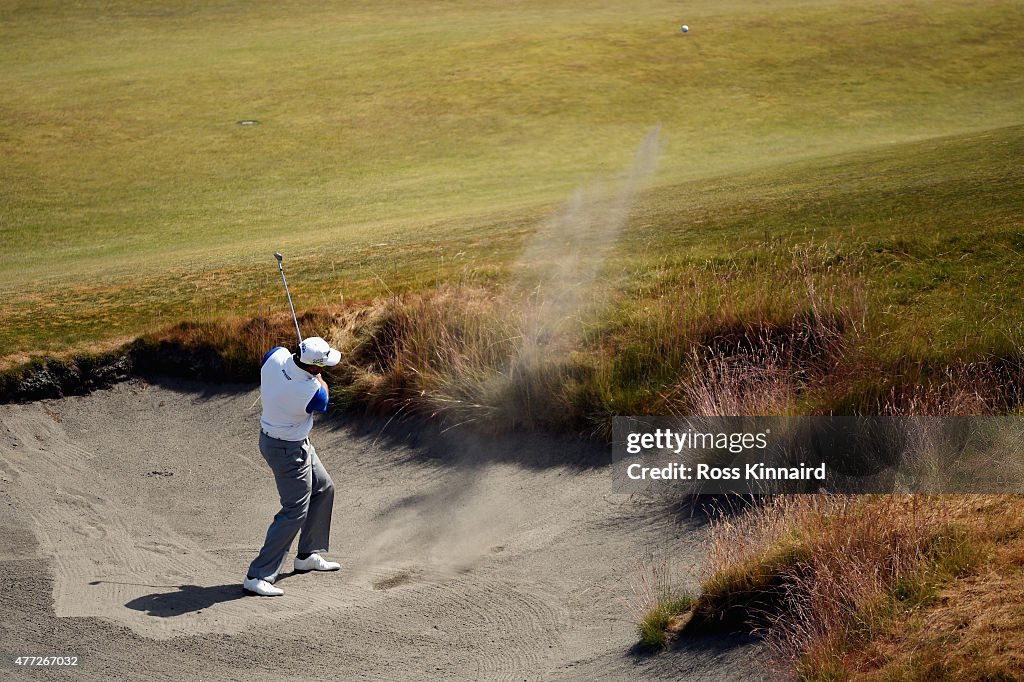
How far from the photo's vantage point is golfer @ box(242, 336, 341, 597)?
896 cm

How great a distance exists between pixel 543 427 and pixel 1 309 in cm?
990

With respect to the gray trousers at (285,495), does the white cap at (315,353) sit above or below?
above

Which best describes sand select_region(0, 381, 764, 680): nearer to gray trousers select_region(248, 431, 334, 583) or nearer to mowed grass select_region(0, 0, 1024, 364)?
gray trousers select_region(248, 431, 334, 583)

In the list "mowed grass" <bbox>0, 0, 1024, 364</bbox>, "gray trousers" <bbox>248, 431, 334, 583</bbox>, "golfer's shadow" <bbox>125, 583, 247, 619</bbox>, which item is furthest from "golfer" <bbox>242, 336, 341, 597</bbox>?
"mowed grass" <bbox>0, 0, 1024, 364</bbox>

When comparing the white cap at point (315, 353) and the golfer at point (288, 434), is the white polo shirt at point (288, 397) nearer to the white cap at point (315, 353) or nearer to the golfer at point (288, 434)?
the golfer at point (288, 434)

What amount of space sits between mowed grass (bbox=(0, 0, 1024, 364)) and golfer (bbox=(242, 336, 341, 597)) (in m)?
5.44

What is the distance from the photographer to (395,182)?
28.5m

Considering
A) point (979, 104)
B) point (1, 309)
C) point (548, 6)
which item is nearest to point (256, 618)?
point (1, 309)

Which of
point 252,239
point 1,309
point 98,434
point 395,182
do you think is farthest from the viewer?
point 395,182

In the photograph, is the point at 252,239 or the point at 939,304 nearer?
the point at 939,304

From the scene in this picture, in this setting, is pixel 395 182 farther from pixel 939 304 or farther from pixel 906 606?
pixel 906 606

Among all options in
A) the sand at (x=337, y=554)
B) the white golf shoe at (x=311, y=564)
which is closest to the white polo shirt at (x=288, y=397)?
the white golf shoe at (x=311, y=564)

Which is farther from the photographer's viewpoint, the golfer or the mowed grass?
the mowed grass

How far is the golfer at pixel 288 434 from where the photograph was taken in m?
8.96
